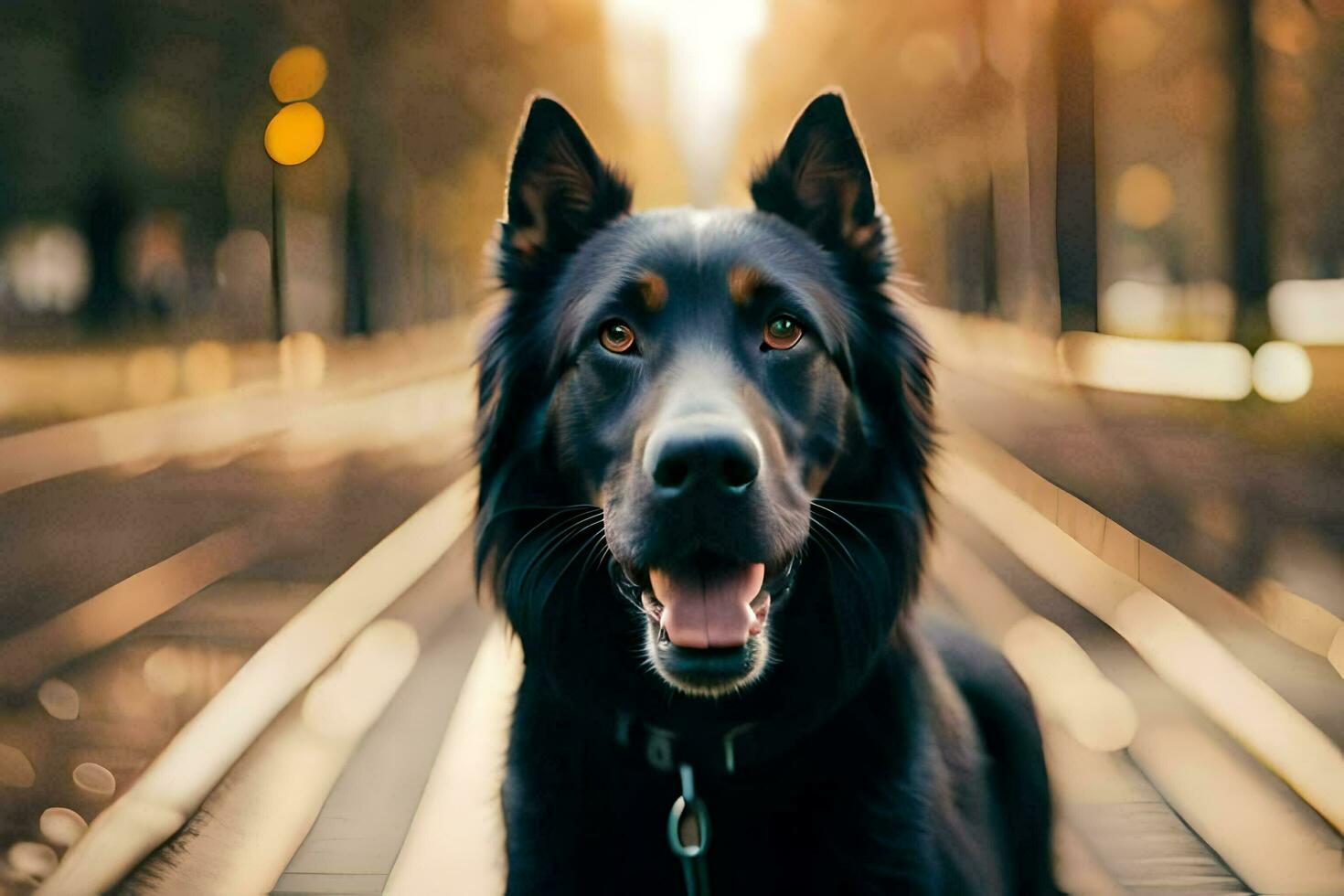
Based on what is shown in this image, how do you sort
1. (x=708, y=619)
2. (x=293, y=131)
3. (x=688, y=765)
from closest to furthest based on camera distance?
(x=708, y=619) < (x=688, y=765) < (x=293, y=131)

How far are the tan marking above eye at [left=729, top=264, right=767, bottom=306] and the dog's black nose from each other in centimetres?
51

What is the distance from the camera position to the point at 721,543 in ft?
8.57

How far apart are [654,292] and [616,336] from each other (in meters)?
0.15

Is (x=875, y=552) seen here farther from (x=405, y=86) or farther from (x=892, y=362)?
(x=405, y=86)

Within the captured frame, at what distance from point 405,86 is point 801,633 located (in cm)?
2556

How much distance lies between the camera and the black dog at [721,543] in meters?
2.71

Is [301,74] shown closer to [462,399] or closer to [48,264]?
[48,264]

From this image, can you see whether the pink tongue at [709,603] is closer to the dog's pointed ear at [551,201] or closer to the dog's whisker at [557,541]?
the dog's whisker at [557,541]

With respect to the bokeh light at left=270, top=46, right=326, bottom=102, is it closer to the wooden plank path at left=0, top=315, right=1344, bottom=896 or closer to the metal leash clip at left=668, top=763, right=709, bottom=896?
the wooden plank path at left=0, top=315, right=1344, bottom=896

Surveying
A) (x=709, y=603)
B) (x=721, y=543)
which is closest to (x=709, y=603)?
(x=709, y=603)

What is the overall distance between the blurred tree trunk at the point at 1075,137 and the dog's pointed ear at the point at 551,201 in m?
16.8

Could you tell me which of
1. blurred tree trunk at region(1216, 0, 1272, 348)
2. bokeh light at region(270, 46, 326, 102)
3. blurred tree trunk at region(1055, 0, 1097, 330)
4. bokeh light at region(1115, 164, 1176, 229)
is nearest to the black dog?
blurred tree trunk at region(1216, 0, 1272, 348)

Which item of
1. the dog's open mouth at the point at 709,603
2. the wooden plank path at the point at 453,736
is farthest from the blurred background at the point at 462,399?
the dog's open mouth at the point at 709,603

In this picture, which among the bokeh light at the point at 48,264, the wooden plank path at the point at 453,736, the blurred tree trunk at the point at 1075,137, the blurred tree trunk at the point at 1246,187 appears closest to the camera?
the wooden plank path at the point at 453,736
